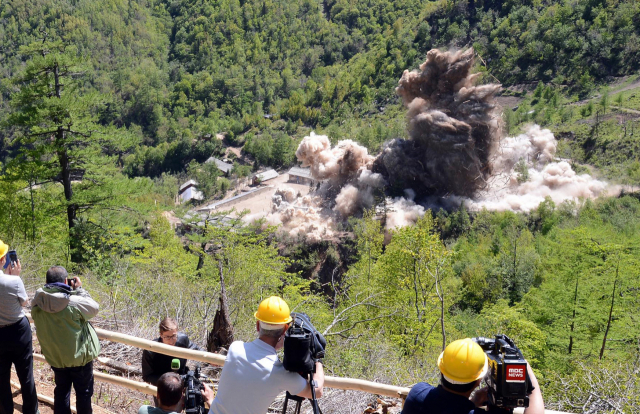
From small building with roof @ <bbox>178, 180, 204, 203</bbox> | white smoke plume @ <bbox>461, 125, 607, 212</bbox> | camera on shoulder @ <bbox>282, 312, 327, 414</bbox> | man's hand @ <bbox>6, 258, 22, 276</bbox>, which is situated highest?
camera on shoulder @ <bbox>282, 312, 327, 414</bbox>

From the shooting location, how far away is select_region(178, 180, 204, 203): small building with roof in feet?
186

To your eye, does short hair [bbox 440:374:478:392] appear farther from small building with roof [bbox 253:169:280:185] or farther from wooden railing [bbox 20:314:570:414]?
small building with roof [bbox 253:169:280:185]

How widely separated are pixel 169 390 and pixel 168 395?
32 millimetres

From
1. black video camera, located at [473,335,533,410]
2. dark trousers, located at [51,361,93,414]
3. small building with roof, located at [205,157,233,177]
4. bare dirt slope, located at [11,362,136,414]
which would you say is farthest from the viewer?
small building with roof, located at [205,157,233,177]

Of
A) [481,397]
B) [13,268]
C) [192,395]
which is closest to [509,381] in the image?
[481,397]

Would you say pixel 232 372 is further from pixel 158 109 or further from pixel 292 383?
pixel 158 109

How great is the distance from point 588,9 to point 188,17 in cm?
8270

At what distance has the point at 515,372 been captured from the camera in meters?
2.69

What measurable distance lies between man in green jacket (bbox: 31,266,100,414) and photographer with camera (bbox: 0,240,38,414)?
329mm

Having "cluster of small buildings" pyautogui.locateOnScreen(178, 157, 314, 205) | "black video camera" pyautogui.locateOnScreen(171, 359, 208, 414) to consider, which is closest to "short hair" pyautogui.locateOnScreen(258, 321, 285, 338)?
"black video camera" pyautogui.locateOnScreen(171, 359, 208, 414)

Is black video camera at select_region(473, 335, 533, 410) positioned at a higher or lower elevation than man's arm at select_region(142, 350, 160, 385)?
higher

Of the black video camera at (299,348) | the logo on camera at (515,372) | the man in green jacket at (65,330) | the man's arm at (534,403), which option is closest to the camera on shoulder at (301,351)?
the black video camera at (299,348)

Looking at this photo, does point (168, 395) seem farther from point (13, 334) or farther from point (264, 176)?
point (264, 176)

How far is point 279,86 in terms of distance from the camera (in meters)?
89.8
